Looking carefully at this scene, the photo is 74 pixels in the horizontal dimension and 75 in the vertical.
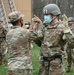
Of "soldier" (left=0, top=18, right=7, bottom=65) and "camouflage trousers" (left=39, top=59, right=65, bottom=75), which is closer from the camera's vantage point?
"camouflage trousers" (left=39, top=59, right=65, bottom=75)

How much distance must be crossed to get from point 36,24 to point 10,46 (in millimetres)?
735

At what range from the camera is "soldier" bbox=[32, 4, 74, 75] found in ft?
23.6

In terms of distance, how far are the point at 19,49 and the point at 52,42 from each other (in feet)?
2.30

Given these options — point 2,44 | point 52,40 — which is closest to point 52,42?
point 52,40

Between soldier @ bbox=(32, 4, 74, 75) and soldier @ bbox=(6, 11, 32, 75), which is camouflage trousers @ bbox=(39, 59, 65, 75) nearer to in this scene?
soldier @ bbox=(32, 4, 74, 75)

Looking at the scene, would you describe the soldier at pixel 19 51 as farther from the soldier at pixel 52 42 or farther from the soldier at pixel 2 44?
the soldier at pixel 2 44

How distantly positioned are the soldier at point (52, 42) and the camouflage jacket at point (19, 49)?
39 cm

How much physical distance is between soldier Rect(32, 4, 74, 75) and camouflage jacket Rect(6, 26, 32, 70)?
0.39m

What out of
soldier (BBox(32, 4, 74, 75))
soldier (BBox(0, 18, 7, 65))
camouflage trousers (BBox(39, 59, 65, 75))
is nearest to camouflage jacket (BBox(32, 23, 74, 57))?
soldier (BBox(32, 4, 74, 75))

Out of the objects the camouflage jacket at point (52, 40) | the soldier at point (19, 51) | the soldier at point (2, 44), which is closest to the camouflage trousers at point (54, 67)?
the camouflage jacket at point (52, 40)

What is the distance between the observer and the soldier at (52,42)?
7199mm

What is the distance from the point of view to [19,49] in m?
6.99

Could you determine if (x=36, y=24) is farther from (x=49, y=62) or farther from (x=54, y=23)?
(x=49, y=62)

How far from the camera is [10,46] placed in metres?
7.10
